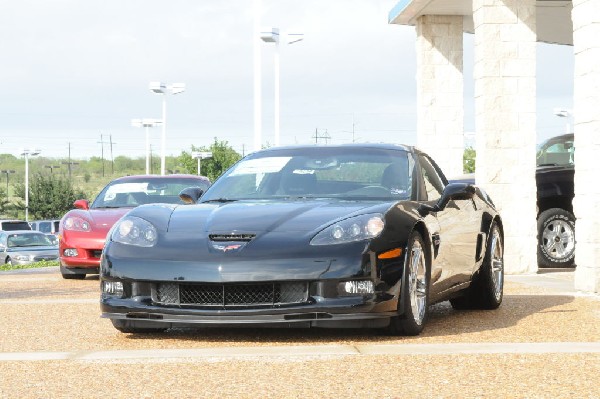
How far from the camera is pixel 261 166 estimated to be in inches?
376

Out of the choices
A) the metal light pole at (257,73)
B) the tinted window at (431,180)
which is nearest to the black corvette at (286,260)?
the tinted window at (431,180)

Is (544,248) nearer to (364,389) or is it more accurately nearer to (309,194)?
(309,194)

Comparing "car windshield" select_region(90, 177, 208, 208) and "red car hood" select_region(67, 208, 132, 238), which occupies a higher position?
"car windshield" select_region(90, 177, 208, 208)

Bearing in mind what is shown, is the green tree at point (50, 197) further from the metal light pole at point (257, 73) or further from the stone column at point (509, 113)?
the stone column at point (509, 113)

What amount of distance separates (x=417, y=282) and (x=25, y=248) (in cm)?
3734

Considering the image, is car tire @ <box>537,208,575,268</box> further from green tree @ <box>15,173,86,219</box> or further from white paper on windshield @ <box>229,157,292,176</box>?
green tree @ <box>15,173,86,219</box>

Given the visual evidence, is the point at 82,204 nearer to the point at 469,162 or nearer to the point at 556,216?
the point at 556,216

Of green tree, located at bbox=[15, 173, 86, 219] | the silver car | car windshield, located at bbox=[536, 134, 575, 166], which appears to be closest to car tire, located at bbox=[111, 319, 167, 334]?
car windshield, located at bbox=[536, 134, 575, 166]

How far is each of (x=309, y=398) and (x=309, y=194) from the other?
3.37 meters

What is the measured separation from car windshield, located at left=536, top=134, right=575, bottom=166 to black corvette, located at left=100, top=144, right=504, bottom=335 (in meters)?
9.95

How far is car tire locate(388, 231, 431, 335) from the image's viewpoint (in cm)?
800

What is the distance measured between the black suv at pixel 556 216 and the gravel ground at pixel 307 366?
24.8 feet

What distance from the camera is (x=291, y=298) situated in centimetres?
779

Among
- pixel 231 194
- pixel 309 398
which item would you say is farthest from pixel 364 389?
pixel 231 194
